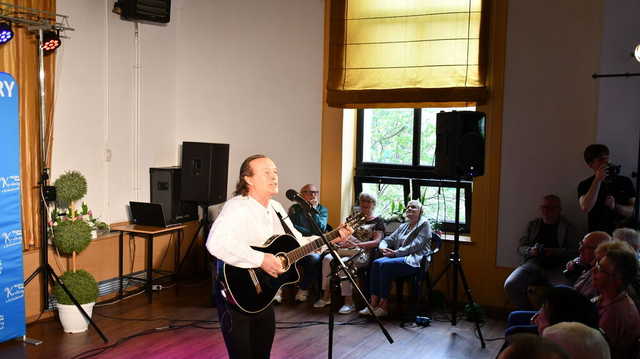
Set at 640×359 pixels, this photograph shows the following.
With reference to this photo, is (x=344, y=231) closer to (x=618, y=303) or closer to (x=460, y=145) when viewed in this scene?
(x=618, y=303)

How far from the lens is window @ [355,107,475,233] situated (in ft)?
20.7

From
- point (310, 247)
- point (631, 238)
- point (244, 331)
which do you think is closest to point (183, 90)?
point (310, 247)

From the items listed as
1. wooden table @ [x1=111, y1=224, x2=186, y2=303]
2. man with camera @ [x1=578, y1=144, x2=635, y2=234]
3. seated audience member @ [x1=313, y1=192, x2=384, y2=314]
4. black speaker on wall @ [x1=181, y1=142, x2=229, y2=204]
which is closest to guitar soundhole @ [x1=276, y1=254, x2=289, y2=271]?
seated audience member @ [x1=313, y1=192, x2=384, y2=314]

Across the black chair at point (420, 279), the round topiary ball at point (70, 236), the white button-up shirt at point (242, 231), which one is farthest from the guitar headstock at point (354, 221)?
the round topiary ball at point (70, 236)

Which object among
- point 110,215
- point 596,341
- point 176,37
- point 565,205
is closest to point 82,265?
point 110,215

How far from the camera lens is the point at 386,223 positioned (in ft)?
20.5

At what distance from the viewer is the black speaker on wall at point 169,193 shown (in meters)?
6.57

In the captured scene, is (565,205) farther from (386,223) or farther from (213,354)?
(213,354)

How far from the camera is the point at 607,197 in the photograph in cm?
501

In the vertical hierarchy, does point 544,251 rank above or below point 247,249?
below

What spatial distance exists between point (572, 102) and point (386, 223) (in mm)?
2051

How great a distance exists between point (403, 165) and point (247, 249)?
12.4ft

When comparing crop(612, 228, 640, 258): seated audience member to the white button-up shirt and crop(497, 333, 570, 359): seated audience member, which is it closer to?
the white button-up shirt

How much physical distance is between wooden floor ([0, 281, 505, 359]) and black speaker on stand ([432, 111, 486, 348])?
0.31 meters
